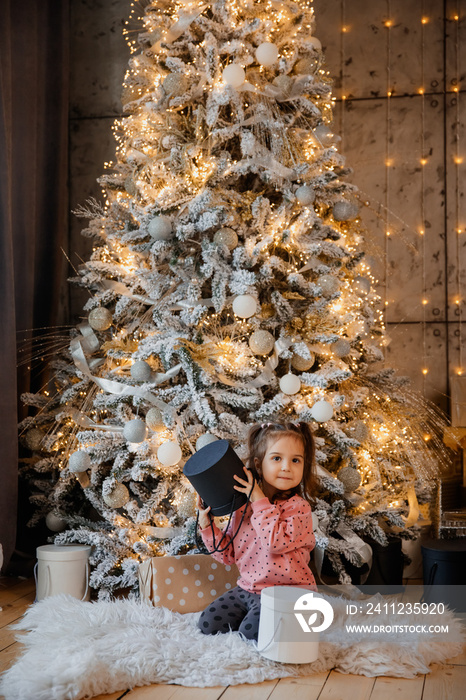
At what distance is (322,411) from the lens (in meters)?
2.44

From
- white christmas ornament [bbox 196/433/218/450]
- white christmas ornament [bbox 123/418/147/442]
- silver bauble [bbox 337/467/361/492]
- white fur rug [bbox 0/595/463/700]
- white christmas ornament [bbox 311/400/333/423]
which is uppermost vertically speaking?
white christmas ornament [bbox 311/400/333/423]

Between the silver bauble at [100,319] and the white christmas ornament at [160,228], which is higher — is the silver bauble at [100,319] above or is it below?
below

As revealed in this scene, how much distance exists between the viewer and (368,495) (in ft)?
8.92

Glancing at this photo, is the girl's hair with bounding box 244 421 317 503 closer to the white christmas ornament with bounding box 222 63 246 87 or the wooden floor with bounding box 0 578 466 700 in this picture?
the wooden floor with bounding box 0 578 466 700

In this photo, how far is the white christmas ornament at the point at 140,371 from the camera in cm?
257

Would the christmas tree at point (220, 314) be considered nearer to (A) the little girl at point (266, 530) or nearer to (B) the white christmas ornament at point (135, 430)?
(B) the white christmas ornament at point (135, 430)

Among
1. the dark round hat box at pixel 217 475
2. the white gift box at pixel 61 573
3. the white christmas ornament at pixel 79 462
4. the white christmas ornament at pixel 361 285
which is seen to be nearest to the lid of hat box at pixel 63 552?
the white gift box at pixel 61 573

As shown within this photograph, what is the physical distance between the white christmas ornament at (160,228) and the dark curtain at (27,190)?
2.29 ft

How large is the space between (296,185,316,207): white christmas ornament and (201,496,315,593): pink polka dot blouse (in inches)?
42.3

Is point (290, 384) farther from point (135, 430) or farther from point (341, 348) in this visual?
point (135, 430)

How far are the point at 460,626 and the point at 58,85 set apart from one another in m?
3.02

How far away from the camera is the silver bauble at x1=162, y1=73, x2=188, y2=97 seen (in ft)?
8.82

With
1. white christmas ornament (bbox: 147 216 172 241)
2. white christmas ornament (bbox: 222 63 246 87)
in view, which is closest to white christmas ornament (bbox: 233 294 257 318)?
white christmas ornament (bbox: 147 216 172 241)

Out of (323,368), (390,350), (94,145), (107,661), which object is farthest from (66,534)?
(94,145)
